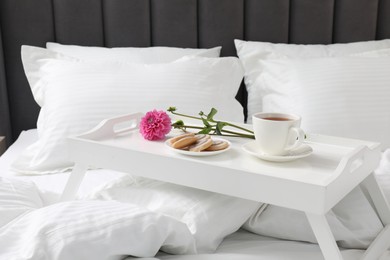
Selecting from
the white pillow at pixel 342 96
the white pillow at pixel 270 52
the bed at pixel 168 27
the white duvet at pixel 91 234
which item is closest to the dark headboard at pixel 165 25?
the bed at pixel 168 27

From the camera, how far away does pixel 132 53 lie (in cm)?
185

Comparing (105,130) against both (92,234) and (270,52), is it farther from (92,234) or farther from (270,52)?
(270,52)

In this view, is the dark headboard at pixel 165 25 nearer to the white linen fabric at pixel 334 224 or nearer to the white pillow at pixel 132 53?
the white pillow at pixel 132 53

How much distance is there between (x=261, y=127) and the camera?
0.99m

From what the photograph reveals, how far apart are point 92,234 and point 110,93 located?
0.78 m

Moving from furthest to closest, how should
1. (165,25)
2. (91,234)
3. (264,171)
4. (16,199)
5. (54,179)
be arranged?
1. (165,25)
2. (54,179)
3. (16,199)
4. (264,171)
5. (91,234)

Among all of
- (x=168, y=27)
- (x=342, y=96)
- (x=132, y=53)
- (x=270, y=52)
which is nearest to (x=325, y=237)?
(x=342, y=96)

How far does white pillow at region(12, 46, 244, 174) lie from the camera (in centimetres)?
146

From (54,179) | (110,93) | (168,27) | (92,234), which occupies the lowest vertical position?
(54,179)

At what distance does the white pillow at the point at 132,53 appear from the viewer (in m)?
1.82

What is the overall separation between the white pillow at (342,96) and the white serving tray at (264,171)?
356 mm

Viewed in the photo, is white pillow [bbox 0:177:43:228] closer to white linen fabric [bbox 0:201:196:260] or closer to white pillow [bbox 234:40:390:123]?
white linen fabric [bbox 0:201:196:260]

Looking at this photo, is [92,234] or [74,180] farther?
[74,180]

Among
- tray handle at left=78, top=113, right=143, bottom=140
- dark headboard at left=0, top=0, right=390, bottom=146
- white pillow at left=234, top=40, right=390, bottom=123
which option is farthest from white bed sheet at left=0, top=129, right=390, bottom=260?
dark headboard at left=0, top=0, right=390, bottom=146
